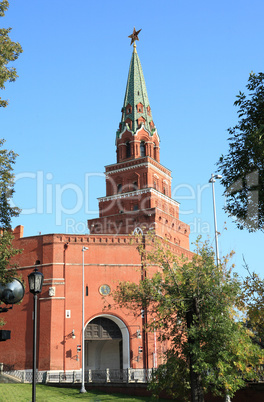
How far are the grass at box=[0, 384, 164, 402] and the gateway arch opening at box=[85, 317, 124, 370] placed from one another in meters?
6.62

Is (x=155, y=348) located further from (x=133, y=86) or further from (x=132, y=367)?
(x=133, y=86)

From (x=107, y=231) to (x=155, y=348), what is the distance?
1817cm

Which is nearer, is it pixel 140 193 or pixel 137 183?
pixel 140 193

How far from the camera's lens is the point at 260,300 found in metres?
16.1

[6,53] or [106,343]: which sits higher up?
[6,53]

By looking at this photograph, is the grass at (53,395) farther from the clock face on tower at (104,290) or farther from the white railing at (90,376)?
the clock face on tower at (104,290)

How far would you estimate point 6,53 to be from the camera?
20.9 m

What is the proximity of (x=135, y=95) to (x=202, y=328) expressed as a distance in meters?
42.9

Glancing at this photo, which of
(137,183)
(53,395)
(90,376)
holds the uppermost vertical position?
(137,183)

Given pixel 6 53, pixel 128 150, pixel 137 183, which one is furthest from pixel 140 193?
pixel 6 53

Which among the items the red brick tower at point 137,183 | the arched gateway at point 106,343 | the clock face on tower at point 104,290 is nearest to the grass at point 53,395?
the arched gateway at point 106,343

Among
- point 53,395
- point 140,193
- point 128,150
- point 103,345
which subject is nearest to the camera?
point 53,395

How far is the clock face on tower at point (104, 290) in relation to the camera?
38094mm

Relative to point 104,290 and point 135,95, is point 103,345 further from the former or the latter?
point 135,95
